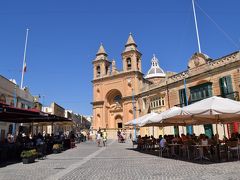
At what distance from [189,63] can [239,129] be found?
11.2 meters

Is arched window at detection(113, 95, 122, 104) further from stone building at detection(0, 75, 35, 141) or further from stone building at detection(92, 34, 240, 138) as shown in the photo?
stone building at detection(0, 75, 35, 141)

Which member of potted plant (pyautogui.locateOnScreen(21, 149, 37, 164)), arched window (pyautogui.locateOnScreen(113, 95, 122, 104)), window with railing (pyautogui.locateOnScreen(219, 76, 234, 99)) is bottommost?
potted plant (pyautogui.locateOnScreen(21, 149, 37, 164))

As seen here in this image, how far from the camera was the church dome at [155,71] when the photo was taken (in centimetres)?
7050

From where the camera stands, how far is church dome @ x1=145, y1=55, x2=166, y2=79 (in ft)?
231

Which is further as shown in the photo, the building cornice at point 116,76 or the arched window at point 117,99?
the arched window at point 117,99

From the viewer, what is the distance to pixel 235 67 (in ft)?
82.8

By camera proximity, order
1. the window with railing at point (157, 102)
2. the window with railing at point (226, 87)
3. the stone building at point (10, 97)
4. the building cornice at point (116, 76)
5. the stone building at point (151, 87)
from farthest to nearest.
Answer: the building cornice at point (116, 76) < the window with railing at point (157, 102) < the stone building at point (10, 97) < the stone building at point (151, 87) < the window with railing at point (226, 87)

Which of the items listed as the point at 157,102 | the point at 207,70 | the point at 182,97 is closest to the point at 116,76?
the point at 157,102

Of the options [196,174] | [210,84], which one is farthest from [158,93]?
[196,174]

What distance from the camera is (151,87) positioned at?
4319cm

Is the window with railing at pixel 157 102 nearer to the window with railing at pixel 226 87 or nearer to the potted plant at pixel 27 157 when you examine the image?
the window with railing at pixel 226 87

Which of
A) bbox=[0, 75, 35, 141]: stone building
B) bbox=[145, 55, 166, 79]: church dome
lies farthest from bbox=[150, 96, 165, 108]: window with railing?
bbox=[145, 55, 166, 79]: church dome

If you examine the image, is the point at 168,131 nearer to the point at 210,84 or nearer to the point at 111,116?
the point at 210,84

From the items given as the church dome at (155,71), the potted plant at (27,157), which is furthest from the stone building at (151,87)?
the potted plant at (27,157)
